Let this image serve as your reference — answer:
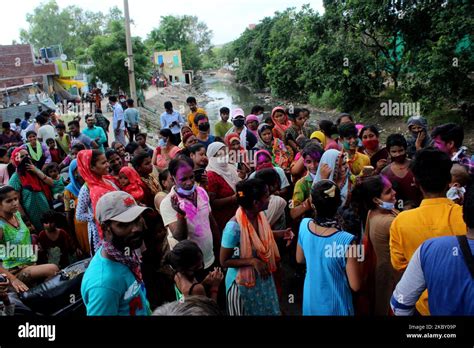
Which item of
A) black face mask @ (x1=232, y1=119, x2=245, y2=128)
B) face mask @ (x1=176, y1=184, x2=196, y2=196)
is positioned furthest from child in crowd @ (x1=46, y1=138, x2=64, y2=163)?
face mask @ (x1=176, y1=184, x2=196, y2=196)

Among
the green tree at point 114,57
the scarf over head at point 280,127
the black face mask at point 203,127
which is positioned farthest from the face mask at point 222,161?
the green tree at point 114,57

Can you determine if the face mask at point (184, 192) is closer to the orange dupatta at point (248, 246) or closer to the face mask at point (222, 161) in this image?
the orange dupatta at point (248, 246)

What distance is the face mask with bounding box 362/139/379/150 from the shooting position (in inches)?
164

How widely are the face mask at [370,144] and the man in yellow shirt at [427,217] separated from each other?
2100mm

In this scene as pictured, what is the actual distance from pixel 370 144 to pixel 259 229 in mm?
2197

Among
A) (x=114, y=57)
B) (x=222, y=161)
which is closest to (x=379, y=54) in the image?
(x=114, y=57)

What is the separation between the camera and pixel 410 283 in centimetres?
175

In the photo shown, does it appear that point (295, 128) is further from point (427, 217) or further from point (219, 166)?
point (427, 217)

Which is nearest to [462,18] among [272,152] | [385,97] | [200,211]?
[385,97]

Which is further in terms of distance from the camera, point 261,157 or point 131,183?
point 261,157

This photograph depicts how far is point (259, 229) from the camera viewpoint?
2.51 metres

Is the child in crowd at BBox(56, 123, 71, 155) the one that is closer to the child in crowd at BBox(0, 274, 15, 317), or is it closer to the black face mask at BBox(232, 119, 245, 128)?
the black face mask at BBox(232, 119, 245, 128)

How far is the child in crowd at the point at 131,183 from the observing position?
369cm

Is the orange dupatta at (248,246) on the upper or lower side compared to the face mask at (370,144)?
lower
